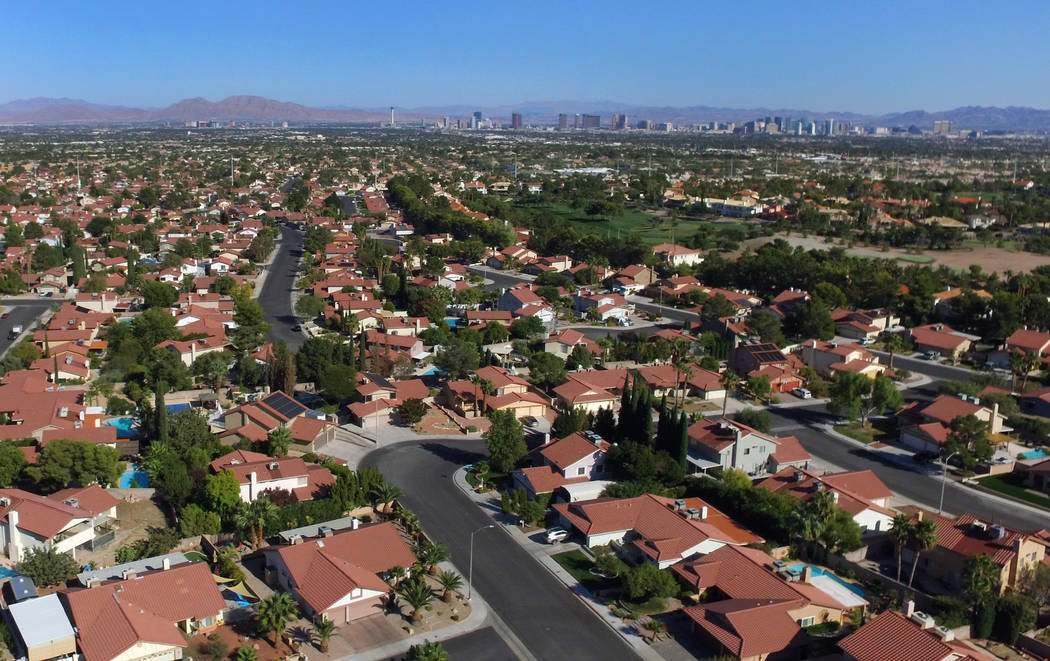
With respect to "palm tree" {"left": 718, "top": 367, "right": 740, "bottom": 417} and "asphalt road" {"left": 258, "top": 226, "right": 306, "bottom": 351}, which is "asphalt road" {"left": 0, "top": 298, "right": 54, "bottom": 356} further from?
"palm tree" {"left": 718, "top": 367, "right": 740, "bottom": 417}

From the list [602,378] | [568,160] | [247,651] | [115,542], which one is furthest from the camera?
[568,160]

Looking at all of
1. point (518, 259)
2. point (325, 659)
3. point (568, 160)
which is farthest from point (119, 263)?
point (568, 160)

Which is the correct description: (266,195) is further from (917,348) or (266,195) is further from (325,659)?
(325,659)

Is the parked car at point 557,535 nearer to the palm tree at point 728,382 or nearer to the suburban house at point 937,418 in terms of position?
the palm tree at point 728,382

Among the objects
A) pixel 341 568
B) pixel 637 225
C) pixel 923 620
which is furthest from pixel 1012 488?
pixel 637 225

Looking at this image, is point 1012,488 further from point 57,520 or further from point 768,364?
point 57,520

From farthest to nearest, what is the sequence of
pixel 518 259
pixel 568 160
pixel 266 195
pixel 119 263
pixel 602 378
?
pixel 568 160
pixel 266 195
pixel 518 259
pixel 119 263
pixel 602 378

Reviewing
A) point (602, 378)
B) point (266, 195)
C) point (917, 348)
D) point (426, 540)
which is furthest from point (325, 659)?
point (266, 195)

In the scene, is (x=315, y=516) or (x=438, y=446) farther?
(x=438, y=446)
